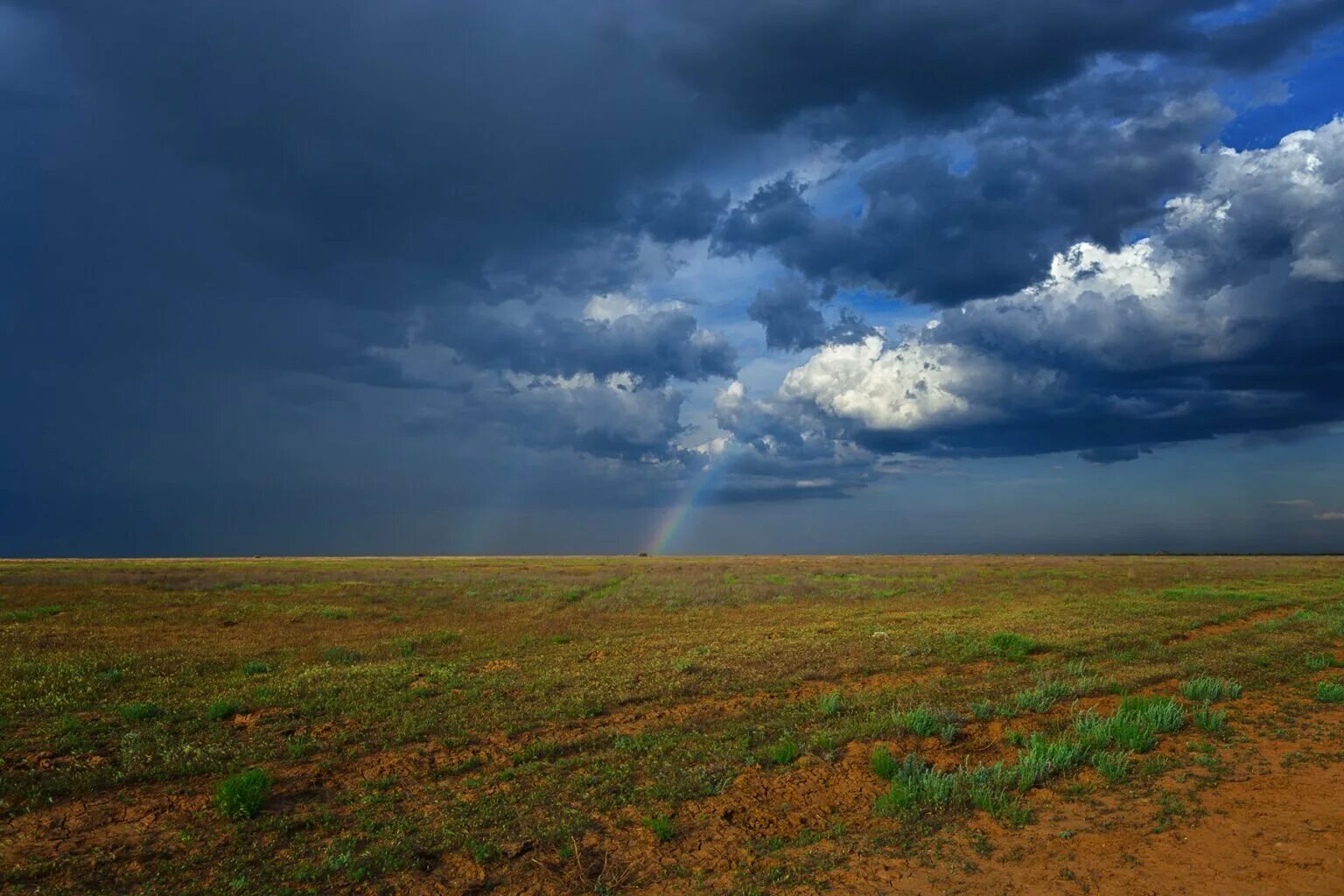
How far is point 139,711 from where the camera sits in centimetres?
1162

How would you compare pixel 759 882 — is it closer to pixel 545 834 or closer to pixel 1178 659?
pixel 545 834

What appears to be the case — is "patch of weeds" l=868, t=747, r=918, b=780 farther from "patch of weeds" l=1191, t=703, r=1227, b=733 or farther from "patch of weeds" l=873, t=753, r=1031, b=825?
"patch of weeds" l=1191, t=703, r=1227, b=733

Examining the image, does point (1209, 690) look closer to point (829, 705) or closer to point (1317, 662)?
point (1317, 662)

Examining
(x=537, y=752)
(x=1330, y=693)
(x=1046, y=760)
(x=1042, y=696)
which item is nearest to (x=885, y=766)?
(x=1046, y=760)

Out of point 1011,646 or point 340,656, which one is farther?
point 1011,646

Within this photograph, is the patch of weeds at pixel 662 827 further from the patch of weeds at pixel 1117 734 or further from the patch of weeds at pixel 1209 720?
the patch of weeds at pixel 1209 720


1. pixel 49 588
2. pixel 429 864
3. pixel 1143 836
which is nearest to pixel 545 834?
pixel 429 864

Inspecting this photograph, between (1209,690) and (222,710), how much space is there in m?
17.2

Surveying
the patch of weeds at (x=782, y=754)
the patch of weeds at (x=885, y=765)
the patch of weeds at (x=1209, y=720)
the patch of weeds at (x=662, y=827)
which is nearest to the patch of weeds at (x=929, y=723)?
the patch of weeds at (x=885, y=765)

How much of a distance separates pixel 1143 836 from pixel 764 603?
2570cm

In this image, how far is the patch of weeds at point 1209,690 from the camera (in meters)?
12.6

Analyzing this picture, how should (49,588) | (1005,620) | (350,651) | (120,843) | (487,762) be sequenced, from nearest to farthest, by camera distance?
1. (120,843)
2. (487,762)
3. (350,651)
4. (1005,620)
5. (49,588)

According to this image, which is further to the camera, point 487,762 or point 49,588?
point 49,588

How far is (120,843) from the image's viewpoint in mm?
7094
